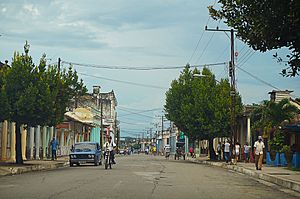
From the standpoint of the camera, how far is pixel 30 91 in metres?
27.5

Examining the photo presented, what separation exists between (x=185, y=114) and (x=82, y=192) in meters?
33.2

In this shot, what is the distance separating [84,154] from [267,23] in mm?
23315

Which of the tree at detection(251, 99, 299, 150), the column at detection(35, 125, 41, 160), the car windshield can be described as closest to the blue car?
the car windshield

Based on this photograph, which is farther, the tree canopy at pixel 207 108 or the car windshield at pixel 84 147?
the tree canopy at pixel 207 108

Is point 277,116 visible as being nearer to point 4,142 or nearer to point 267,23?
point 4,142

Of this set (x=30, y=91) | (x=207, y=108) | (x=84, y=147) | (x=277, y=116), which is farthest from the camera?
(x=207, y=108)

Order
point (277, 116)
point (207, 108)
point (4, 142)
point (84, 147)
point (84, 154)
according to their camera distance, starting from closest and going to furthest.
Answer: point (84, 154) < point (277, 116) < point (84, 147) < point (4, 142) < point (207, 108)

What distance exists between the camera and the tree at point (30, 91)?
27516 millimetres

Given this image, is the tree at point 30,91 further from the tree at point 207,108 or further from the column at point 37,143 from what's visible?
the tree at point 207,108

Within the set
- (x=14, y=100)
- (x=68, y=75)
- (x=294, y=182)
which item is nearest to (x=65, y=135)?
(x=68, y=75)

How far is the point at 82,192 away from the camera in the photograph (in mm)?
15000

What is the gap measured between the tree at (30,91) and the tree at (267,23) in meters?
15.4

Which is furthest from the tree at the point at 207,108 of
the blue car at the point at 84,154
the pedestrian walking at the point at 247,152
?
the blue car at the point at 84,154

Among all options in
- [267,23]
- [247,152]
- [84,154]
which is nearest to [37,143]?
[84,154]
